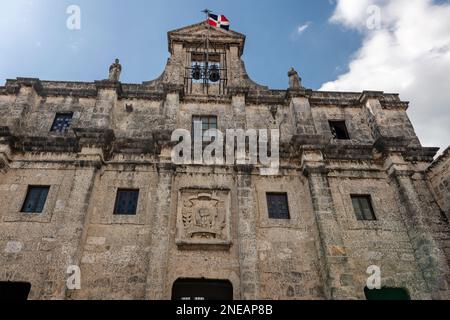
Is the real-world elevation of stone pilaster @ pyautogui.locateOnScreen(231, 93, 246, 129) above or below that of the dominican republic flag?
below

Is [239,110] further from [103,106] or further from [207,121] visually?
[103,106]

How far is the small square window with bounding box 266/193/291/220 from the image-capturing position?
11602 millimetres

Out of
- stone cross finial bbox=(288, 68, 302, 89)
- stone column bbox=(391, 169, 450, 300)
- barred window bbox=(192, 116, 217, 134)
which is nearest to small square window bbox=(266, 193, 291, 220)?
barred window bbox=(192, 116, 217, 134)

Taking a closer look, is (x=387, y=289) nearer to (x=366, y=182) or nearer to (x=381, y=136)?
(x=366, y=182)

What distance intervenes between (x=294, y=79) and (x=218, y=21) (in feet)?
16.8

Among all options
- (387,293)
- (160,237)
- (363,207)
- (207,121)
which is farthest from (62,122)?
(387,293)

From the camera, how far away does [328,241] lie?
10.5 m

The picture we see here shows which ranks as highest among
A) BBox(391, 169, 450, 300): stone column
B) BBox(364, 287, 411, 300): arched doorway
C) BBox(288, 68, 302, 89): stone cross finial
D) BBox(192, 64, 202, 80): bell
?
BBox(192, 64, 202, 80): bell

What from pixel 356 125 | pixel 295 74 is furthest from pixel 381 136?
pixel 295 74

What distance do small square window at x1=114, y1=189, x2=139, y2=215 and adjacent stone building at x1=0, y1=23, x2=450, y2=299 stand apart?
0.05 m

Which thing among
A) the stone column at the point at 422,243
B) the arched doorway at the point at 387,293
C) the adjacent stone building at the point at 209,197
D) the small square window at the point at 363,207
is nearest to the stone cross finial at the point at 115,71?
the adjacent stone building at the point at 209,197

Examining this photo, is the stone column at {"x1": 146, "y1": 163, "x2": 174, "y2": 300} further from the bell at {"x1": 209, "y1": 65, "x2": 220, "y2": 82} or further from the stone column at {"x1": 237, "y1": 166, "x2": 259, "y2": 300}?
the bell at {"x1": 209, "y1": 65, "x2": 220, "y2": 82}

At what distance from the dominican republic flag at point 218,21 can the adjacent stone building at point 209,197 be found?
10.8 ft
